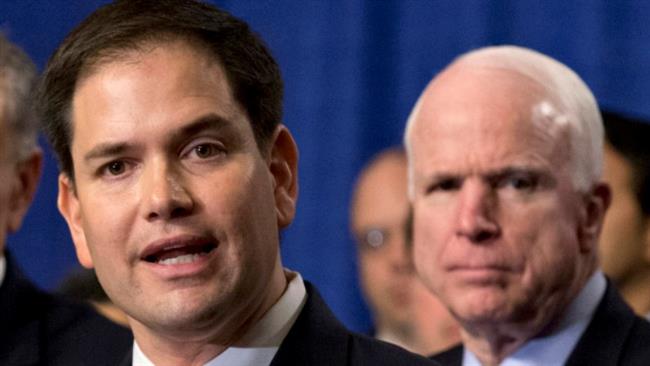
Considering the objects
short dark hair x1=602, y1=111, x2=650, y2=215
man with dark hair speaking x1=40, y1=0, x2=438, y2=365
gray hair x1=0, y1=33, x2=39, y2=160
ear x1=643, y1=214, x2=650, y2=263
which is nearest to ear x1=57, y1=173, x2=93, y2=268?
man with dark hair speaking x1=40, y1=0, x2=438, y2=365

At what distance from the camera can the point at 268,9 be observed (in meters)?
5.78

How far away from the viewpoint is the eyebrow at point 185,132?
8.64 feet

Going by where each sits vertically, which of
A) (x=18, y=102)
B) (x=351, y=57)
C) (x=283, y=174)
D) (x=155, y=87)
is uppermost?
(x=155, y=87)

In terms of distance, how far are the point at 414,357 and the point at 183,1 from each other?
2.26ft

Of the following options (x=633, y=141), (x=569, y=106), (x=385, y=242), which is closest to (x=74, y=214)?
(x=569, y=106)

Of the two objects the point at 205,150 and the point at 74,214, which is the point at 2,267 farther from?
the point at 205,150

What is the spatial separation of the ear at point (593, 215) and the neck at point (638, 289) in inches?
38.4

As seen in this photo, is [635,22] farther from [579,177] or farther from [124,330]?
[124,330]

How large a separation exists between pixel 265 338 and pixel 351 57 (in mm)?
3076

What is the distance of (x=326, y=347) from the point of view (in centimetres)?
278

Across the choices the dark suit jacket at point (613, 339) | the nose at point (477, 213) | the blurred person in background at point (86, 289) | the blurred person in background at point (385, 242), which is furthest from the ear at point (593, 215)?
the blurred person in background at point (86, 289)

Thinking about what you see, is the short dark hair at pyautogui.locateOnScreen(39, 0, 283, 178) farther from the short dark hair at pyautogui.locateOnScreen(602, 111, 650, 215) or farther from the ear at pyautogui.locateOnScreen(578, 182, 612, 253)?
the short dark hair at pyautogui.locateOnScreen(602, 111, 650, 215)

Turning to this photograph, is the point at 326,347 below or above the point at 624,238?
above

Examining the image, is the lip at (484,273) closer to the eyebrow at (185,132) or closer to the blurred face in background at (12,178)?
the eyebrow at (185,132)
